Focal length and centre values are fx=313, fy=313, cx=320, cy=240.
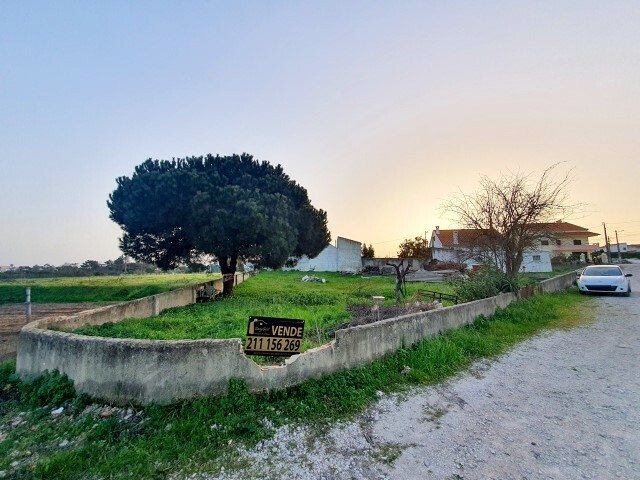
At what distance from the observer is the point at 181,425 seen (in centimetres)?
346

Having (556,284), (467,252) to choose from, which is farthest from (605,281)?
(467,252)

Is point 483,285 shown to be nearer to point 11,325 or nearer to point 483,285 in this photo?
point 483,285

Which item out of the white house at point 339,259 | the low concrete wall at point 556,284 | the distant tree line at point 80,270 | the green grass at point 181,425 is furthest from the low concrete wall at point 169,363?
the white house at point 339,259

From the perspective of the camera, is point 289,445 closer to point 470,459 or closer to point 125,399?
point 470,459

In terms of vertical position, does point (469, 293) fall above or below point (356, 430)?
above

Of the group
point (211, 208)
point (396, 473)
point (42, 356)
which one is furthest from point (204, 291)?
point (396, 473)

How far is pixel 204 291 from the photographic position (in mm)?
14641

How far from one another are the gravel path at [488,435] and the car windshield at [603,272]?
1053 centimetres

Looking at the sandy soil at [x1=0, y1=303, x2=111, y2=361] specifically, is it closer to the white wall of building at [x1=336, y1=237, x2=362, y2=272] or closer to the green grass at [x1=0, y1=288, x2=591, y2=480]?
the green grass at [x1=0, y1=288, x2=591, y2=480]

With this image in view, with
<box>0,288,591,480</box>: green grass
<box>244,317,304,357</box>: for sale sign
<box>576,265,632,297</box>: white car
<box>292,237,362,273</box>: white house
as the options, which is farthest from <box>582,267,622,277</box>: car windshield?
<box>292,237,362,273</box>: white house

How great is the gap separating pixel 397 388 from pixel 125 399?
365 centimetres

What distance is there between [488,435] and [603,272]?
47.9 ft

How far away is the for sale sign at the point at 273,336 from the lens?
432cm

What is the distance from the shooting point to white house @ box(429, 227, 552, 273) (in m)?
14.5
